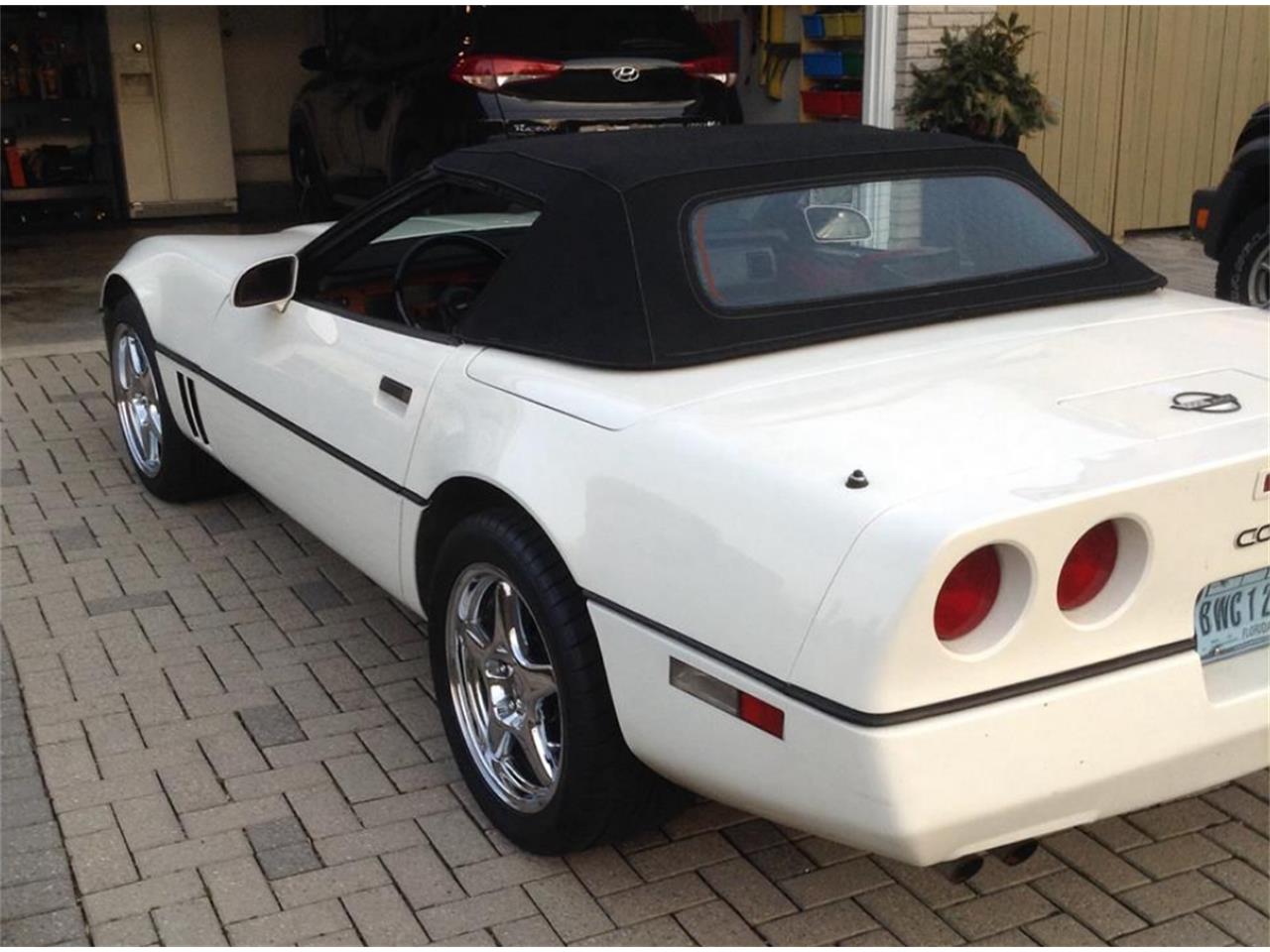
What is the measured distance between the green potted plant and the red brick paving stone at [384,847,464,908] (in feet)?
21.8

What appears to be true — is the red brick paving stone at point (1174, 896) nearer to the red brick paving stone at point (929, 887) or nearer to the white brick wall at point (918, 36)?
the red brick paving stone at point (929, 887)

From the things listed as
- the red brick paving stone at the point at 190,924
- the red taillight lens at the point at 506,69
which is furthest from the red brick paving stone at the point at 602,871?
the red taillight lens at the point at 506,69

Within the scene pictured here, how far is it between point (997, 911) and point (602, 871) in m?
0.85

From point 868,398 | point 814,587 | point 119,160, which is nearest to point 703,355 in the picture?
point 868,398

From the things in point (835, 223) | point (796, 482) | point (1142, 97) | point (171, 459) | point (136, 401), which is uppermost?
point (835, 223)

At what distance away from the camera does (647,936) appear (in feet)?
9.51

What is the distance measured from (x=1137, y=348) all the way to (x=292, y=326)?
235 cm

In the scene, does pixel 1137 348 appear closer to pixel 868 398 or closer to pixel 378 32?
pixel 868 398

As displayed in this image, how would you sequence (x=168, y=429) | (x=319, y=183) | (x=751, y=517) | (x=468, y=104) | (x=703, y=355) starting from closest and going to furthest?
(x=751, y=517)
(x=703, y=355)
(x=168, y=429)
(x=468, y=104)
(x=319, y=183)

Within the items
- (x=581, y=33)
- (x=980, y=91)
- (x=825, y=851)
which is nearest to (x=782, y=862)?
(x=825, y=851)

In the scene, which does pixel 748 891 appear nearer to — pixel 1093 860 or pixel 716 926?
pixel 716 926

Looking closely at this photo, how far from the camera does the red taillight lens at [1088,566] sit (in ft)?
7.91

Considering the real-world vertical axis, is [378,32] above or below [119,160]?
above

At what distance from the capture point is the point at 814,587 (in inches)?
90.7
